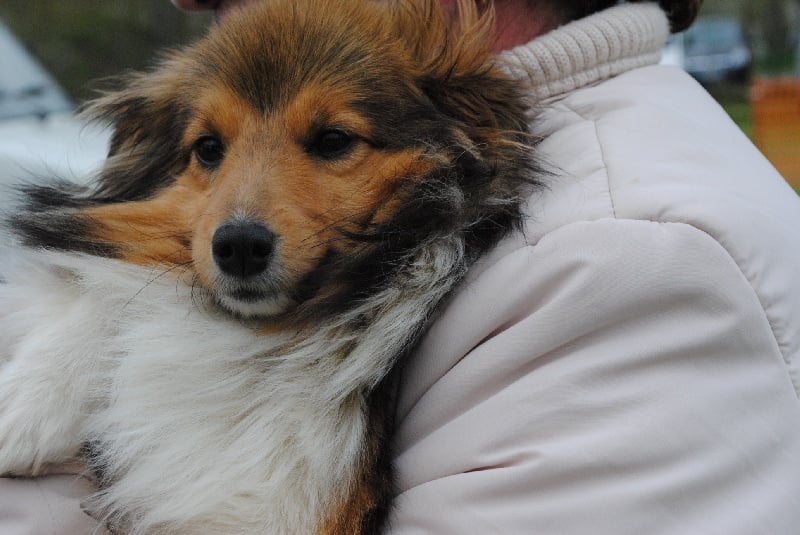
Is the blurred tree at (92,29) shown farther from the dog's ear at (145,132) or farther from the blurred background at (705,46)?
the dog's ear at (145,132)

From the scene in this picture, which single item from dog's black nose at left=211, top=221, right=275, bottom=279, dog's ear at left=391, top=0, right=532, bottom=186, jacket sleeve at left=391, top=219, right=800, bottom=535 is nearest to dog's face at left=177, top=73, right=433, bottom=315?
dog's black nose at left=211, top=221, right=275, bottom=279

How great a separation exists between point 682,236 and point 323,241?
73cm

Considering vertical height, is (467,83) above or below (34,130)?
above

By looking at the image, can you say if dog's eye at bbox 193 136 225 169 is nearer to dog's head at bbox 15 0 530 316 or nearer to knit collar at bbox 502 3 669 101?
dog's head at bbox 15 0 530 316

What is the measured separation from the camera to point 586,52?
2.00m

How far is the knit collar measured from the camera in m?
2.00

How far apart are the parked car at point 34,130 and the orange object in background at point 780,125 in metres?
8.14

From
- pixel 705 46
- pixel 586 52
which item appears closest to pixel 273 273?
pixel 586 52

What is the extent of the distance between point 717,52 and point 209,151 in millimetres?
21810

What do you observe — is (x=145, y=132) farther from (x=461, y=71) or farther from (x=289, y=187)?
(x=461, y=71)

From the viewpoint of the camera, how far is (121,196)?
7.53 ft

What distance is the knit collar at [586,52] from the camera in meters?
2.00

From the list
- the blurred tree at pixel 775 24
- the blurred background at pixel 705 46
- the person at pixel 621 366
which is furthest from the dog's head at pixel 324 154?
the blurred tree at pixel 775 24

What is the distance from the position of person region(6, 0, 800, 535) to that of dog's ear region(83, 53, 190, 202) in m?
0.84
